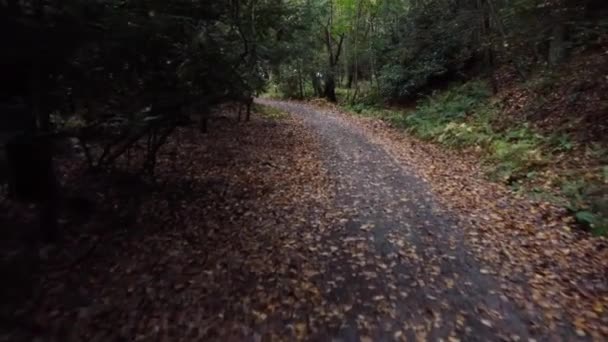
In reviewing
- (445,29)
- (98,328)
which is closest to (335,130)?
(445,29)

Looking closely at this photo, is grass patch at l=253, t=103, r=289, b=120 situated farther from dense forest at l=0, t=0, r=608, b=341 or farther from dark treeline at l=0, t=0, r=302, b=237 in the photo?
dark treeline at l=0, t=0, r=302, b=237

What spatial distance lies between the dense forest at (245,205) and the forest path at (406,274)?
29mm

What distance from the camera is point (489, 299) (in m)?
4.97

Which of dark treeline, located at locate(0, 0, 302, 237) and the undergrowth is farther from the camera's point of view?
the undergrowth

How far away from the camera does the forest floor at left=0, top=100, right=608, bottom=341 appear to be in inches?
178

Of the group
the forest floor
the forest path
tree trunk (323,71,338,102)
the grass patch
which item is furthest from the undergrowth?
tree trunk (323,71,338,102)

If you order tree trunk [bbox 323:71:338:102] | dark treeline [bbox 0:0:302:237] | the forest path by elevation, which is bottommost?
the forest path

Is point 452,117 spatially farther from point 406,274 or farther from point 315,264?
point 315,264

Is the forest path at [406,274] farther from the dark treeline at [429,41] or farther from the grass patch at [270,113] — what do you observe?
the grass patch at [270,113]

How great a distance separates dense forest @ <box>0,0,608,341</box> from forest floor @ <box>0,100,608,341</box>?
32mm

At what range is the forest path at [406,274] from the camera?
449cm

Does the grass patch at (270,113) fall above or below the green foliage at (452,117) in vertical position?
below

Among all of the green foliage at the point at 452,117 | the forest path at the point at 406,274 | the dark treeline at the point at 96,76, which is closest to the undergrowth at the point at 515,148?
the green foliage at the point at 452,117

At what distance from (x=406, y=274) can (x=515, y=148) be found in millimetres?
6799
